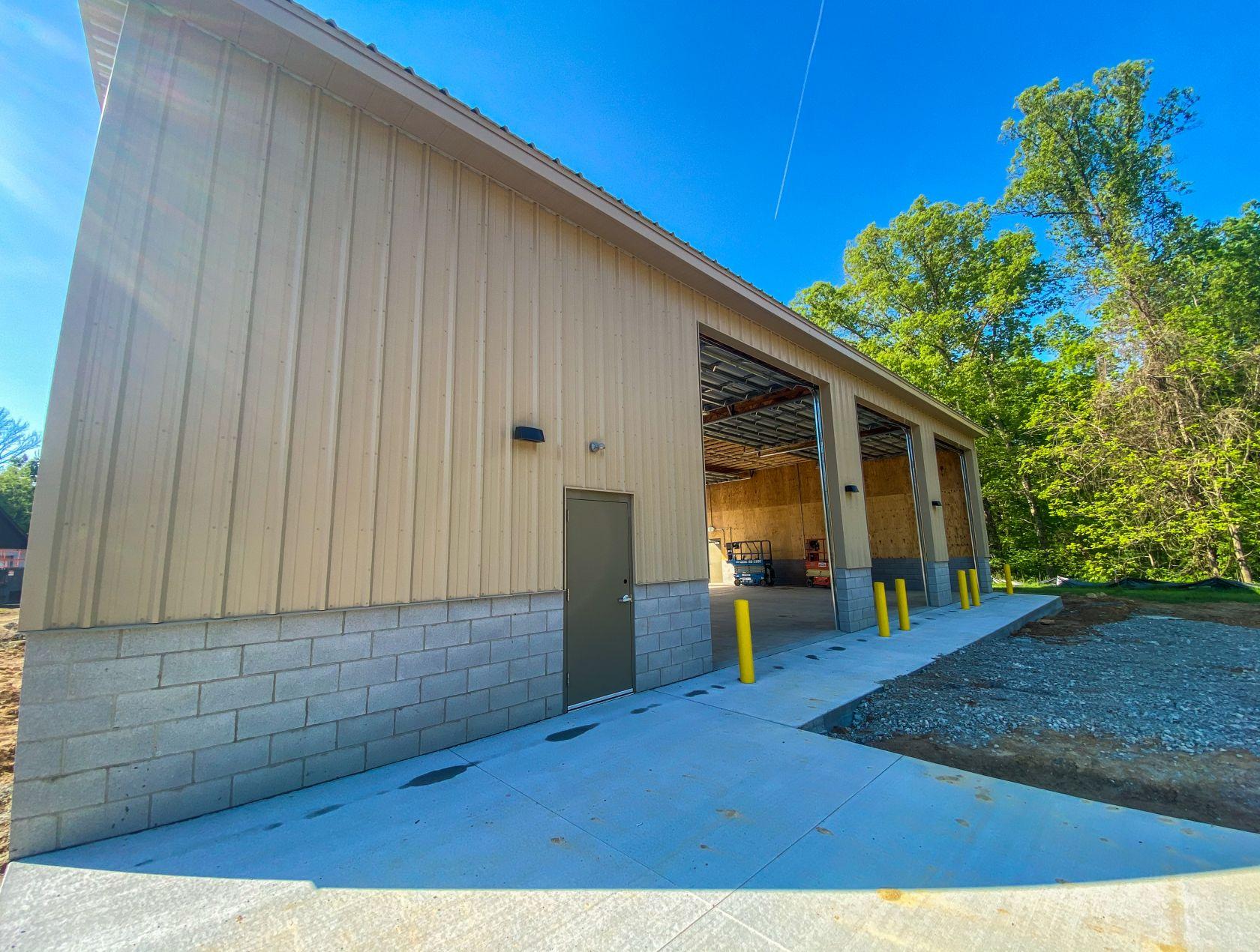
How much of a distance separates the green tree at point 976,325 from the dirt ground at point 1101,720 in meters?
11.8

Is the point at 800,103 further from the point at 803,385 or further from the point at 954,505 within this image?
the point at 954,505

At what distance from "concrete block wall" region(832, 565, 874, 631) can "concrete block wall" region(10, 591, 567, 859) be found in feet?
20.5

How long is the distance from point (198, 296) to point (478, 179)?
8.29 feet

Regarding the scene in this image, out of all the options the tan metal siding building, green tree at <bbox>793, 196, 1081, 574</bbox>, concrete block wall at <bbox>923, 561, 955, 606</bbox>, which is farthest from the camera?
green tree at <bbox>793, 196, 1081, 574</bbox>

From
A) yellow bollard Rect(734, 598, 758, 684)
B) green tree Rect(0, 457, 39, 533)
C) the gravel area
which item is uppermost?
green tree Rect(0, 457, 39, 533)

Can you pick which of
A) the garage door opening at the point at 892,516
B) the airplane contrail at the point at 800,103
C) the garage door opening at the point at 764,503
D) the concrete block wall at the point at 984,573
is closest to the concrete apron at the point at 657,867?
the garage door opening at the point at 764,503

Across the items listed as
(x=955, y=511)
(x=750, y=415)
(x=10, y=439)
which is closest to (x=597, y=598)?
(x=750, y=415)

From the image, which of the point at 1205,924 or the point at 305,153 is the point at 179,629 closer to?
the point at 305,153

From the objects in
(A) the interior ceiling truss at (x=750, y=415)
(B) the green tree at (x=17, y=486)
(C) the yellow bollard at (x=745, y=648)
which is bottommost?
(C) the yellow bollard at (x=745, y=648)

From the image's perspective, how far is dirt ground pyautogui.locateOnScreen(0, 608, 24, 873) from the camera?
2.64m

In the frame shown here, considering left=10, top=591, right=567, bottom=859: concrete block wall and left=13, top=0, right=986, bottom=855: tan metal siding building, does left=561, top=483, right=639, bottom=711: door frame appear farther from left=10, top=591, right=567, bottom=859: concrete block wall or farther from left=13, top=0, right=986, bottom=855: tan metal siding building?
left=10, top=591, right=567, bottom=859: concrete block wall

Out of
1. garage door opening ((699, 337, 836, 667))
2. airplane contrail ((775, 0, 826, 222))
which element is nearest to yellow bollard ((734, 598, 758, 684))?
garage door opening ((699, 337, 836, 667))

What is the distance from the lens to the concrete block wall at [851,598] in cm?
845

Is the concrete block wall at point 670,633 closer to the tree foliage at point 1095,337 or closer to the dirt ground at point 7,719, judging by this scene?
the dirt ground at point 7,719
